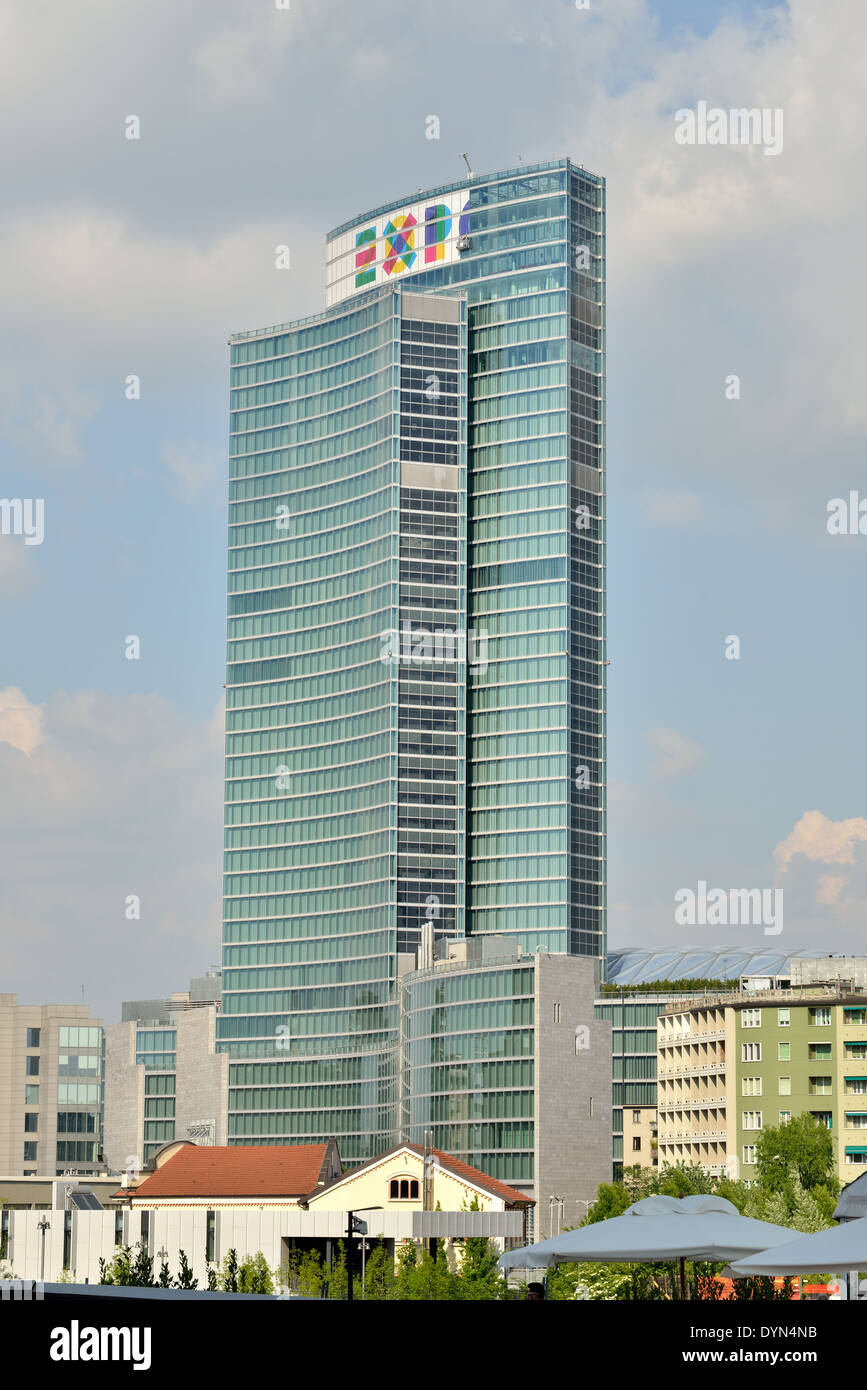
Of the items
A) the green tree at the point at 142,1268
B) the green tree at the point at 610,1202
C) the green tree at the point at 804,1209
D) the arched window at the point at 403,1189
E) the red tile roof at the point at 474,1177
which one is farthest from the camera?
the green tree at the point at 610,1202

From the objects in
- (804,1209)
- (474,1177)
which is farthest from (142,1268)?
(804,1209)

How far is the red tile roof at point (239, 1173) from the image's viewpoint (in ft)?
484

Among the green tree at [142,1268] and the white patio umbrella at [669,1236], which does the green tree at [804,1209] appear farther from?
→ the white patio umbrella at [669,1236]

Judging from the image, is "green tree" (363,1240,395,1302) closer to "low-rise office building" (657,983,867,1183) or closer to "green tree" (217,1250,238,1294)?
"green tree" (217,1250,238,1294)

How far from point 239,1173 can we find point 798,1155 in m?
50.9

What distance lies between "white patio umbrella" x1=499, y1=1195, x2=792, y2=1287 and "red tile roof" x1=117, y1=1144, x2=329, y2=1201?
108659mm

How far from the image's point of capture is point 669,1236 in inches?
1467

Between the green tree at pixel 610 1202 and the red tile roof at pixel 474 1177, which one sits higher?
the red tile roof at pixel 474 1177

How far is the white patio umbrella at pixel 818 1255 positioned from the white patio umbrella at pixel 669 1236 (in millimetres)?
4592

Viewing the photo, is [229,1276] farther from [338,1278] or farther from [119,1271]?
[338,1278]

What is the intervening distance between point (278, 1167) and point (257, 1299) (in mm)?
141755

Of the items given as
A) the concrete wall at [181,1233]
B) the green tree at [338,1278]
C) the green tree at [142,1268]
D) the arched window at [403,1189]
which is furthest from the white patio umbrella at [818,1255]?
the arched window at [403,1189]

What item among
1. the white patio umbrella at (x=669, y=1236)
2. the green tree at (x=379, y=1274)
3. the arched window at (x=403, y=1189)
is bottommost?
the green tree at (x=379, y=1274)
